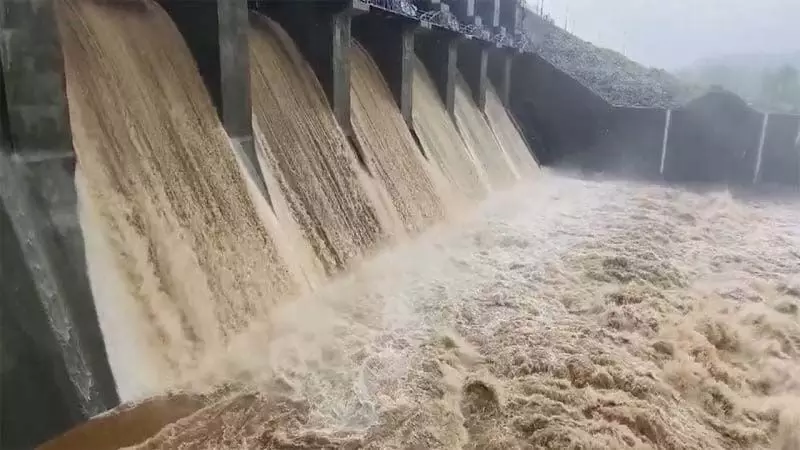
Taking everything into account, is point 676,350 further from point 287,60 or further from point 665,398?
point 287,60

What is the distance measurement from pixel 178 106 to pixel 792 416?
437 cm

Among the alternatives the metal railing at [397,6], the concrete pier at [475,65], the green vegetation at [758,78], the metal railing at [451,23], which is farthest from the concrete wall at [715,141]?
the metal railing at [397,6]

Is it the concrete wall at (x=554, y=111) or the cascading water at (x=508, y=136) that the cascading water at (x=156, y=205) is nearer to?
the cascading water at (x=508, y=136)

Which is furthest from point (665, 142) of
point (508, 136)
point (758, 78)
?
point (758, 78)

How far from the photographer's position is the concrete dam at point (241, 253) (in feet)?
10.2

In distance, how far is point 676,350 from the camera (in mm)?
4340

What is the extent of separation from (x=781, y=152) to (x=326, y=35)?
11491 millimetres

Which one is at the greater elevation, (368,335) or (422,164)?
(422,164)

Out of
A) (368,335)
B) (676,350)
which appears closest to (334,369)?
(368,335)

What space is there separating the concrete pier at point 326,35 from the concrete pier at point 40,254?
3664 millimetres

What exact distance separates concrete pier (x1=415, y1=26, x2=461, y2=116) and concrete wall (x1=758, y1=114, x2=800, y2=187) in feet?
25.0

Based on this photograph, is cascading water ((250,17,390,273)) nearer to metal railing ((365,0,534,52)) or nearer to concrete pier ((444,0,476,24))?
metal railing ((365,0,534,52))

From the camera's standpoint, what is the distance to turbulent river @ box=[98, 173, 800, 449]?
11.1ft

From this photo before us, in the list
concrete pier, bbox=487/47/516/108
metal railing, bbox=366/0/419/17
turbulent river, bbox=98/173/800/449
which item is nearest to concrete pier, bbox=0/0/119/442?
turbulent river, bbox=98/173/800/449
